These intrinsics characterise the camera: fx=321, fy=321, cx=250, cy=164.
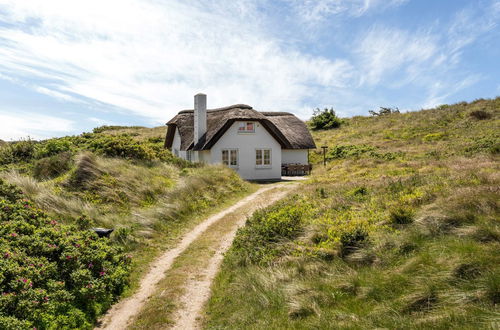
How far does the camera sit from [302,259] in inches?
273

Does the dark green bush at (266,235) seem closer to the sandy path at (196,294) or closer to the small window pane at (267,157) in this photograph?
the sandy path at (196,294)

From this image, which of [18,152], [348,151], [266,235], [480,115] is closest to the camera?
[266,235]

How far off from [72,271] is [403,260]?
6846mm

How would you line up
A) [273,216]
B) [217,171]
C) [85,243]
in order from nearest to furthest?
[85,243]
[273,216]
[217,171]

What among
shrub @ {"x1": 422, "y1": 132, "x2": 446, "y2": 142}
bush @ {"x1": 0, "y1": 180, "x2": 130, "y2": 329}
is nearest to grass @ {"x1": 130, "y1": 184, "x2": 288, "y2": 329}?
bush @ {"x1": 0, "y1": 180, "x2": 130, "y2": 329}

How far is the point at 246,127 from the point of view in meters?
24.8

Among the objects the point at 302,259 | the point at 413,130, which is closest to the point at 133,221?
the point at 302,259

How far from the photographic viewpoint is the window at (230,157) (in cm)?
2462

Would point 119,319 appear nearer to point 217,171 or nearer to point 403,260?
point 403,260

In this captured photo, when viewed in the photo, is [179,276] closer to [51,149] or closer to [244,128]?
[51,149]

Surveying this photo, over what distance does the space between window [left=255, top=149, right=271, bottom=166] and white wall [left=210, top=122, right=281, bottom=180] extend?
262 mm

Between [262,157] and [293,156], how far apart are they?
18.4 feet

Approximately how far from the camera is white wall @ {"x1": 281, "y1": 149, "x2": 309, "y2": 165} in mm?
30016

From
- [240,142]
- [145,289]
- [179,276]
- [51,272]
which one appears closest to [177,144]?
[240,142]
